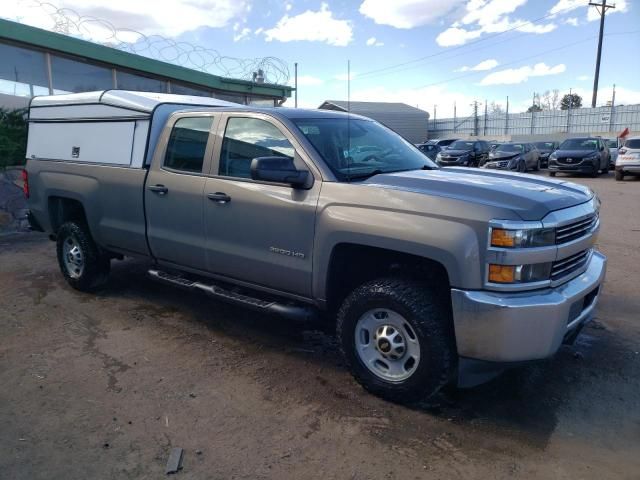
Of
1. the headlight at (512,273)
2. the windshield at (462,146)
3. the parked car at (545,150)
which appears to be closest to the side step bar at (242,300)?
the headlight at (512,273)

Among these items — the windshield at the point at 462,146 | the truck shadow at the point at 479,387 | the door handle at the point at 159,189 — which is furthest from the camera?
the windshield at the point at 462,146

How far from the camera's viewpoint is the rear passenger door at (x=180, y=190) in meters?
4.58

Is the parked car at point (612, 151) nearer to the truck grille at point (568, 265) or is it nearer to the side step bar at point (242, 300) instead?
the truck grille at point (568, 265)

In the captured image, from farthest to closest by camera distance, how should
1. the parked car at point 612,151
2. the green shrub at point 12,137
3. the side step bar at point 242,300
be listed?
the parked car at point 612,151 → the green shrub at point 12,137 → the side step bar at point 242,300

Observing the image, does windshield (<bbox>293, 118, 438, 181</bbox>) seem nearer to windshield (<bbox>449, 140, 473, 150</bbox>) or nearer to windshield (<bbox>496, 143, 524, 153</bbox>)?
windshield (<bbox>496, 143, 524, 153</bbox>)

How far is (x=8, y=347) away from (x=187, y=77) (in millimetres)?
15378

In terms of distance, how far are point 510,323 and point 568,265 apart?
733mm

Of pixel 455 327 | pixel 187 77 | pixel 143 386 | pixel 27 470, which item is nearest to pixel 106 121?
pixel 143 386

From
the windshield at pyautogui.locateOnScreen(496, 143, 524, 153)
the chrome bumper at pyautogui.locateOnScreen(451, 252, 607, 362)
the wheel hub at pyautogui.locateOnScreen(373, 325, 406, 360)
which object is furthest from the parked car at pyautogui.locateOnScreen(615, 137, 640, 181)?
the wheel hub at pyautogui.locateOnScreen(373, 325, 406, 360)

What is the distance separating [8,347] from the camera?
14.8ft

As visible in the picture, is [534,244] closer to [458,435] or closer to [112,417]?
[458,435]

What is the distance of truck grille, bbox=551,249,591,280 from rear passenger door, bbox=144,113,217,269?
9.06ft

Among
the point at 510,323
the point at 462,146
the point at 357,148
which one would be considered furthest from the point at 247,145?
the point at 462,146

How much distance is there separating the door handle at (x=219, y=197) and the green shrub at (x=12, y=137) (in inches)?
295
